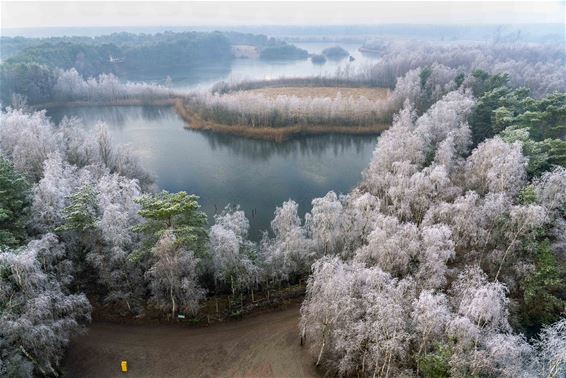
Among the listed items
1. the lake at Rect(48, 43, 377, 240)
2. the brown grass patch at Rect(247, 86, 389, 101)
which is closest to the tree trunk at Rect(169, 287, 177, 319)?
the lake at Rect(48, 43, 377, 240)

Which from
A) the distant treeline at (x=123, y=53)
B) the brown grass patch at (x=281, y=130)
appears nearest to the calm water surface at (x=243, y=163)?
A: the brown grass patch at (x=281, y=130)

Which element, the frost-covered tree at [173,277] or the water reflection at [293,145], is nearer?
the frost-covered tree at [173,277]

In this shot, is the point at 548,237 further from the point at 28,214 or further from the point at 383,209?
the point at 28,214

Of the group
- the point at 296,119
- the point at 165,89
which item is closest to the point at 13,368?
the point at 296,119

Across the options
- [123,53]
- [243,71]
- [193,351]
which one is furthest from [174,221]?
[123,53]

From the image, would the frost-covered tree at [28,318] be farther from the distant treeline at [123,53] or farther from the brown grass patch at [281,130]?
the distant treeline at [123,53]

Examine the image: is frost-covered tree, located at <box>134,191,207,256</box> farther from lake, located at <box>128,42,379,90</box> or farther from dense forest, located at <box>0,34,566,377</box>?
lake, located at <box>128,42,379,90</box>

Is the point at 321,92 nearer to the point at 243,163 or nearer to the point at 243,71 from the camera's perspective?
the point at 243,163
